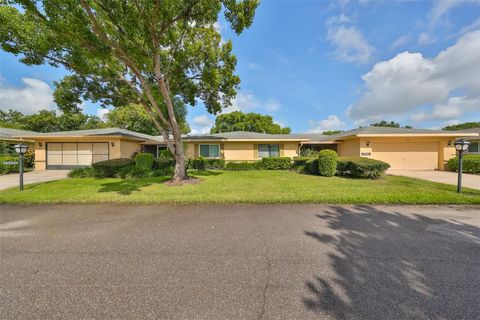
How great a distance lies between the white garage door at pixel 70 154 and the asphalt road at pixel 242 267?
13.2 metres

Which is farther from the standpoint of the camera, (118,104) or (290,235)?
(118,104)

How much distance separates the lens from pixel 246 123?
127 feet

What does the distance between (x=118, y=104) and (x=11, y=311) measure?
464 inches

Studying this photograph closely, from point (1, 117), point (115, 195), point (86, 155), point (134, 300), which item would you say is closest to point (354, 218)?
point (134, 300)

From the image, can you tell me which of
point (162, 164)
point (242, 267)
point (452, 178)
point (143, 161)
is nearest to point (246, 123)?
point (162, 164)

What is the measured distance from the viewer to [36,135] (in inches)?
609

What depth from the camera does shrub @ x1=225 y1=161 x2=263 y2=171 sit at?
15156 mm

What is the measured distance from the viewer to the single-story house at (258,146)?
14.2 m

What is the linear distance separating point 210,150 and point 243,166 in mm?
3281

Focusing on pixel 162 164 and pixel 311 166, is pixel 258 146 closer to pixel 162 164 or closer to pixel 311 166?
pixel 311 166

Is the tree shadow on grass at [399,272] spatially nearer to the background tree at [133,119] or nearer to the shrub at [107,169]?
the shrub at [107,169]

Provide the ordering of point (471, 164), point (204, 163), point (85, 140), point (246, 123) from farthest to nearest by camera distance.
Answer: point (246, 123)
point (85, 140)
point (204, 163)
point (471, 164)

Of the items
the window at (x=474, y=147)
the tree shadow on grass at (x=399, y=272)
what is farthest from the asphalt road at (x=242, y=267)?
the window at (x=474, y=147)

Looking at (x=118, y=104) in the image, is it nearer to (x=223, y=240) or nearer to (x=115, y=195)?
(x=115, y=195)
